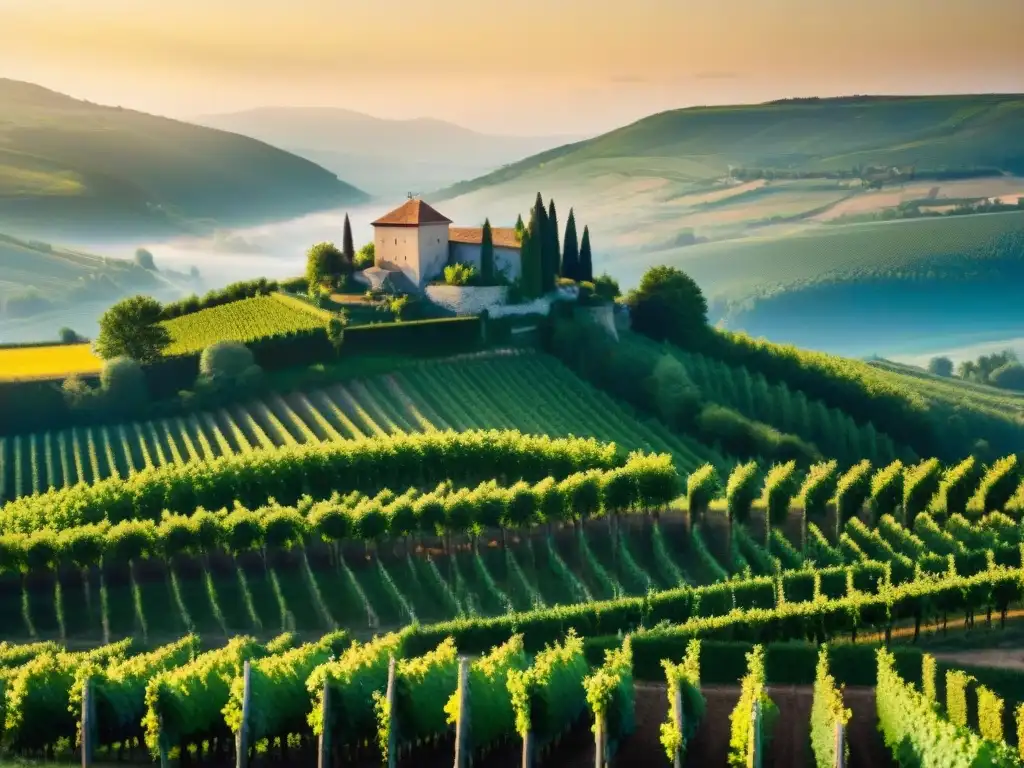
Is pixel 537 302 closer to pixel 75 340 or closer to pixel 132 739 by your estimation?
pixel 75 340

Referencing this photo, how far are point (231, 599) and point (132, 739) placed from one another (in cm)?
1151

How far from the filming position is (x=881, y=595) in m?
33.8

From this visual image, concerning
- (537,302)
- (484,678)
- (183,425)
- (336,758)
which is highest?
(537,302)

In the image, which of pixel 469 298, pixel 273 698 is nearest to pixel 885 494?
pixel 273 698

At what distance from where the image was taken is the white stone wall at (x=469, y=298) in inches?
2825

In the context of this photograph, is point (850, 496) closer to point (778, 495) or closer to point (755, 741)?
point (778, 495)

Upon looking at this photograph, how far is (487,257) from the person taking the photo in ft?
241

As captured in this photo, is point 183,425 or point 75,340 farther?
point 75,340

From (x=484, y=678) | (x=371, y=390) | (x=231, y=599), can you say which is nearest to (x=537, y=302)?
(x=371, y=390)

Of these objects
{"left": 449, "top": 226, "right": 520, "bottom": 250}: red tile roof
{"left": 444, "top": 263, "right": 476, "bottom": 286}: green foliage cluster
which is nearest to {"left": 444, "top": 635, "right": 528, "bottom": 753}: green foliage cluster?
{"left": 444, "top": 263, "right": 476, "bottom": 286}: green foliage cluster

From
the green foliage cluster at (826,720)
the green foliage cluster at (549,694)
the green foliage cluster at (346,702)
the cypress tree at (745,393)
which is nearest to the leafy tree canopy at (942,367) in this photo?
the cypress tree at (745,393)

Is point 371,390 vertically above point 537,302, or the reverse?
point 537,302

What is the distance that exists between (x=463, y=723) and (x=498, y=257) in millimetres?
53141

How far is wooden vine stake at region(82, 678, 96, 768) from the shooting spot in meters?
26.1
